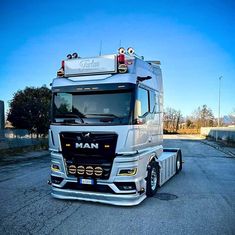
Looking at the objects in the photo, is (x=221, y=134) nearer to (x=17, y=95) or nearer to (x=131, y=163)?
(x=17, y=95)

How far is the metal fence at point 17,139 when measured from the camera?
761 inches

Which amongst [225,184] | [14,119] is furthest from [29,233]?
[14,119]

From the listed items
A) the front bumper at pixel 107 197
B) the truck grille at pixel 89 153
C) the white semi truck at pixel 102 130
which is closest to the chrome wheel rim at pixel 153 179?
the white semi truck at pixel 102 130

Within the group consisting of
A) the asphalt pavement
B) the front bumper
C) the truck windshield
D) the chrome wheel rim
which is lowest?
the asphalt pavement

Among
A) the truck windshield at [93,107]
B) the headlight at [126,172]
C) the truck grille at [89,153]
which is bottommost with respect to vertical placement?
the headlight at [126,172]

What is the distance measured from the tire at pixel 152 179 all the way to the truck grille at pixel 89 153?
129cm

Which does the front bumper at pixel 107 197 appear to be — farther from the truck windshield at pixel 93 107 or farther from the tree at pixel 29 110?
the tree at pixel 29 110

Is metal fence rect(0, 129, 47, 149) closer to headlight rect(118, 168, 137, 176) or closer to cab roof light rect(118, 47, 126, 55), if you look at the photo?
cab roof light rect(118, 47, 126, 55)

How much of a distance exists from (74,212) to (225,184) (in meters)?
5.44

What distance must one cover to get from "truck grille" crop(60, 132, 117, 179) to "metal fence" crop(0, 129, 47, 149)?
14264 millimetres

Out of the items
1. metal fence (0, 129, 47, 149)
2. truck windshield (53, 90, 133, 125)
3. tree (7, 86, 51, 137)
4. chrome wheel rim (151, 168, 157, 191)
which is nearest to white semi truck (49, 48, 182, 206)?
truck windshield (53, 90, 133, 125)

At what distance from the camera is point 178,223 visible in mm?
5301

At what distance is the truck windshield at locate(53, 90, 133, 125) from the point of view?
6.18m

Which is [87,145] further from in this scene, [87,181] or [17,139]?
[17,139]
